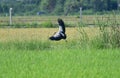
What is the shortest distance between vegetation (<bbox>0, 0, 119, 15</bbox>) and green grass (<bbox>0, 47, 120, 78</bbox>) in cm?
3056

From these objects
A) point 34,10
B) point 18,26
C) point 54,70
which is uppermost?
point 54,70

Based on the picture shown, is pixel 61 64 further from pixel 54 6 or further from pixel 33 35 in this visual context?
pixel 54 6

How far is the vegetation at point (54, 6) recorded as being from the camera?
149 ft

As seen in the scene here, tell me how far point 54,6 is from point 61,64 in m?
48.2

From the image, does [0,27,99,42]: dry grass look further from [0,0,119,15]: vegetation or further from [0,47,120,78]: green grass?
[0,0,119,15]: vegetation

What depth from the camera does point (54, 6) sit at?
56031 millimetres

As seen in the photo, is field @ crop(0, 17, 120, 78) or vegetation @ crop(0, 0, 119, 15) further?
vegetation @ crop(0, 0, 119, 15)

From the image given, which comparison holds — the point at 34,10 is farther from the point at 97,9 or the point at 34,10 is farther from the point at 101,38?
the point at 101,38

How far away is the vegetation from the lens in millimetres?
45550

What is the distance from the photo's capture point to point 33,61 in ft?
28.4

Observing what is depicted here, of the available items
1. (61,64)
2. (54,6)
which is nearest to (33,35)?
(61,64)

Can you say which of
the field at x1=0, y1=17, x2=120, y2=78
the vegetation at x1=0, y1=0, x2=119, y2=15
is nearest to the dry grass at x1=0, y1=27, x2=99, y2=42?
the field at x1=0, y1=17, x2=120, y2=78

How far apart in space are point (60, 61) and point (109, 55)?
4.61ft

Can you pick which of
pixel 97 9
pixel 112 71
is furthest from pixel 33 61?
pixel 97 9
